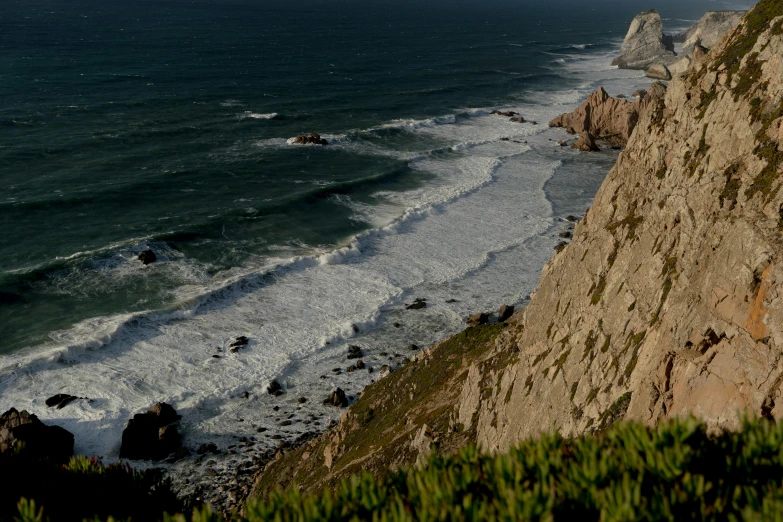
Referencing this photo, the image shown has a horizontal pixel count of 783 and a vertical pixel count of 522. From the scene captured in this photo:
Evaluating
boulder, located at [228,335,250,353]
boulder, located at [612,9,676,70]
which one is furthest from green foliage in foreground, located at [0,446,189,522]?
boulder, located at [612,9,676,70]

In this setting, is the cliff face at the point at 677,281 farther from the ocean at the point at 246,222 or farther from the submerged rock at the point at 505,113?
the submerged rock at the point at 505,113

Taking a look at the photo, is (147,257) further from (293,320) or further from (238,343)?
(293,320)

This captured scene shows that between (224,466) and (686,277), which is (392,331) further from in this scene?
(686,277)

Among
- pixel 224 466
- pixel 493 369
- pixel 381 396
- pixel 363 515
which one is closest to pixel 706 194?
pixel 493 369

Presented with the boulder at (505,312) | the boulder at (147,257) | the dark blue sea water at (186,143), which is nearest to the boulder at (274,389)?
the dark blue sea water at (186,143)

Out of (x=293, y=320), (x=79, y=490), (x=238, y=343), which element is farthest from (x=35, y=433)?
(x=79, y=490)

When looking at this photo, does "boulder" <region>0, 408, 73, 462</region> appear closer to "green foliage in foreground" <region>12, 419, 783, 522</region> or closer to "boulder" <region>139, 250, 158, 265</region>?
"boulder" <region>139, 250, 158, 265</region>
